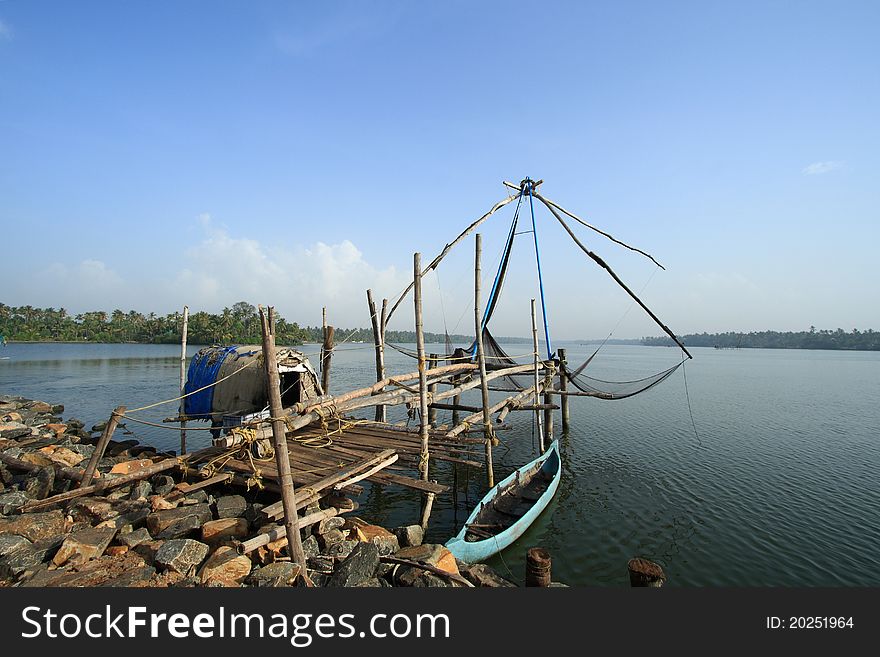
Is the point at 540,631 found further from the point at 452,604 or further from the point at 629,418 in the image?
the point at 629,418

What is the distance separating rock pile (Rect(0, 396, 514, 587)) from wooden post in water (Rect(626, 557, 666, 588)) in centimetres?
205

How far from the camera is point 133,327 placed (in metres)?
95.8

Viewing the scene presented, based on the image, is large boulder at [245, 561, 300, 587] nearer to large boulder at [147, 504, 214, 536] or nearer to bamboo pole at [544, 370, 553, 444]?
large boulder at [147, 504, 214, 536]

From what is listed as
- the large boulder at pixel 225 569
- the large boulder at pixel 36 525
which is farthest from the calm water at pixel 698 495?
the large boulder at pixel 36 525

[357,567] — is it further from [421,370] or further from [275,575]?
[421,370]

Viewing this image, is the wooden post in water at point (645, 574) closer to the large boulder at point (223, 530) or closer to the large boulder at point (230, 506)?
the large boulder at point (223, 530)

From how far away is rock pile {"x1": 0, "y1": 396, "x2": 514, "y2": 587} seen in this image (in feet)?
18.2

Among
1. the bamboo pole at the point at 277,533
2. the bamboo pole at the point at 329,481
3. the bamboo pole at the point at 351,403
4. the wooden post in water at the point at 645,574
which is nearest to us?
the wooden post in water at the point at 645,574

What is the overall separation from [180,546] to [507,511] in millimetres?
A: 6902

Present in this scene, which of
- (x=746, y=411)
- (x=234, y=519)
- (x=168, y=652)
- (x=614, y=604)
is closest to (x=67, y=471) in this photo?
(x=234, y=519)

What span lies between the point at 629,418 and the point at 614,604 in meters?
20.9

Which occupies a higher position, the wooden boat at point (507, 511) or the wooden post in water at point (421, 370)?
the wooden post in water at point (421, 370)

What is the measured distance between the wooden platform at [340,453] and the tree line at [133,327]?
75584mm

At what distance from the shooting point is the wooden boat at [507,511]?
310 inches
